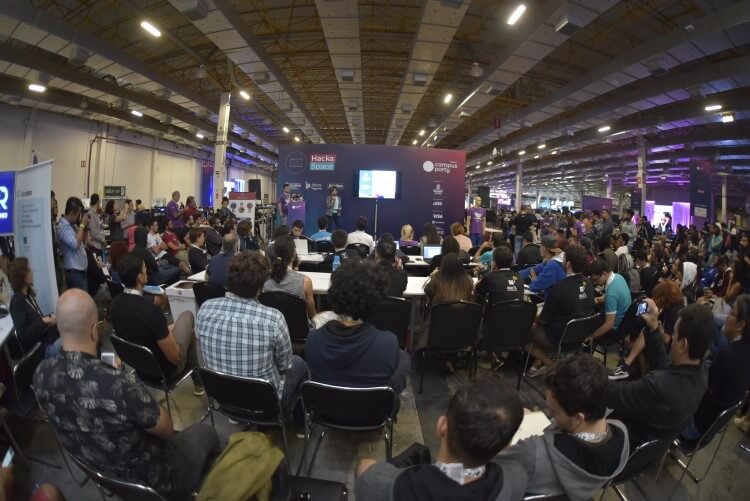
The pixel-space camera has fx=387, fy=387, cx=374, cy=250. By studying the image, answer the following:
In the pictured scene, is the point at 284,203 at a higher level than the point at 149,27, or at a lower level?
lower

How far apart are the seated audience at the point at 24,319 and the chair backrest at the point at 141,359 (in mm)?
470

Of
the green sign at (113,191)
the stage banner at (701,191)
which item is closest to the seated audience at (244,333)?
the green sign at (113,191)

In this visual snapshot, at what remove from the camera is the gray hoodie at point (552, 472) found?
126 cm

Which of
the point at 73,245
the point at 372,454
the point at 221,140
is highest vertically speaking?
the point at 221,140

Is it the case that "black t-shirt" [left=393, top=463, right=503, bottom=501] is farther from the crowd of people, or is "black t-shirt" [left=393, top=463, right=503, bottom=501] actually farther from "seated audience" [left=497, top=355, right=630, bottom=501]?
"seated audience" [left=497, top=355, right=630, bottom=501]

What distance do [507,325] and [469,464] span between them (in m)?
2.33

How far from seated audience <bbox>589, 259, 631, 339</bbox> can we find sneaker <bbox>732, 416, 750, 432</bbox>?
1036 mm

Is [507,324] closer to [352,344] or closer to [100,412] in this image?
[352,344]

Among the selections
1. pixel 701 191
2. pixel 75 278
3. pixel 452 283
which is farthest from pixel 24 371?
pixel 701 191

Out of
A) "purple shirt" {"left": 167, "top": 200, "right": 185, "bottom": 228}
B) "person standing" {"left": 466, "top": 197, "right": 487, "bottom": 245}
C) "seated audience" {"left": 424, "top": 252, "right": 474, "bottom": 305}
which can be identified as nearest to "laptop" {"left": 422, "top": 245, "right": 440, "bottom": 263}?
"seated audience" {"left": 424, "top": 252, "right": 474, "bottom": 305}

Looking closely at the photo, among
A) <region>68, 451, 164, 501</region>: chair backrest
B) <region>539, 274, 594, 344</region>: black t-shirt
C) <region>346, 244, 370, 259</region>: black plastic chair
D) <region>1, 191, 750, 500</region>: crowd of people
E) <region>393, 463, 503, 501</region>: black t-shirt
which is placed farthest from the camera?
<region>346, 244, 370, 259</region>: black plastic chair

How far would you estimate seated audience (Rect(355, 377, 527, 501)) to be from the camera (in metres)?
1.01

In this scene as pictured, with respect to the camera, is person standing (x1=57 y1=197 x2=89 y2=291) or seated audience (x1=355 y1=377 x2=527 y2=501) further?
person standing (x1=57 y1=197 x2=89 y2=291)

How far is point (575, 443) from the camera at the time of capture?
1344 millimetres
